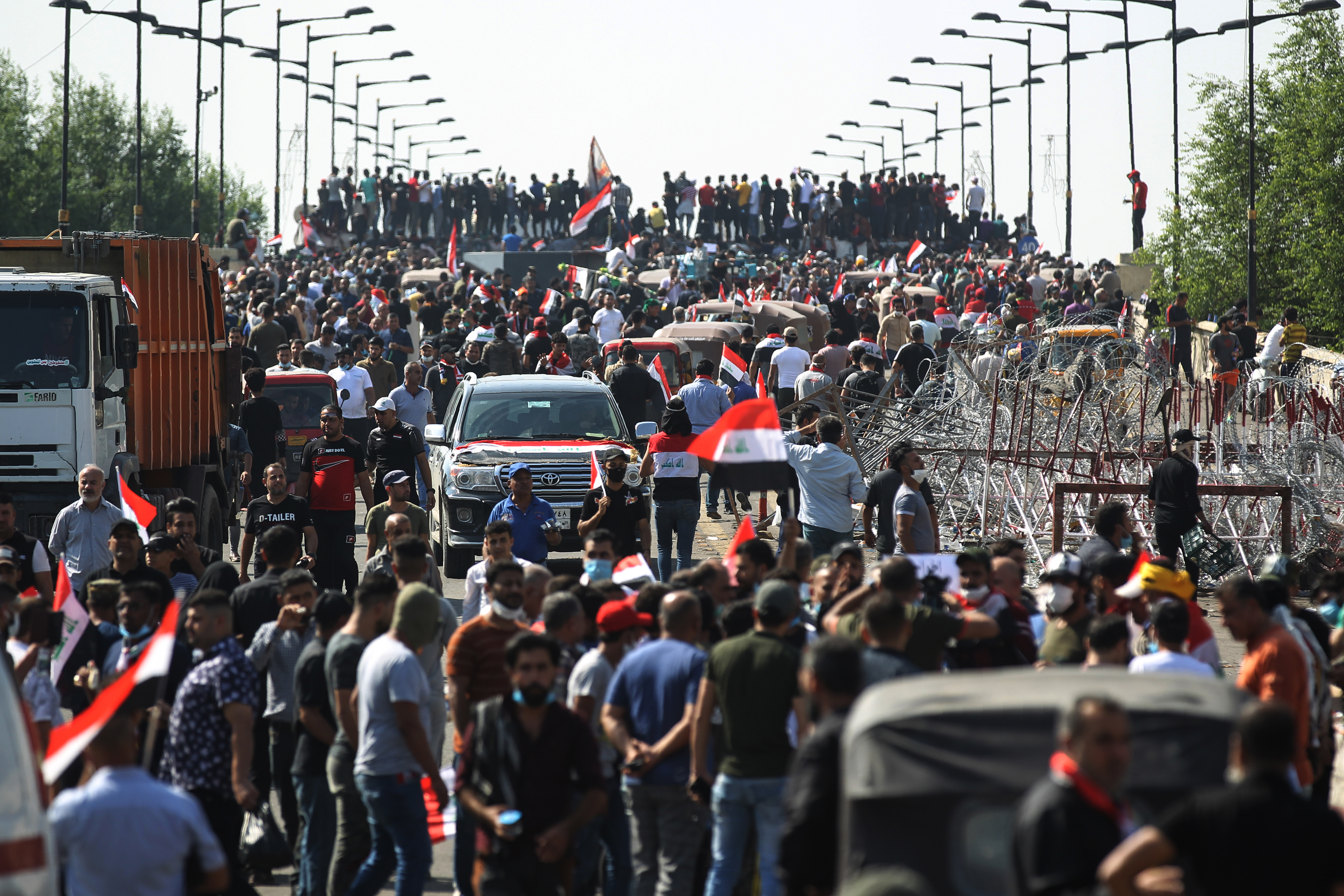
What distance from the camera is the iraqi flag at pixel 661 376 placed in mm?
20578

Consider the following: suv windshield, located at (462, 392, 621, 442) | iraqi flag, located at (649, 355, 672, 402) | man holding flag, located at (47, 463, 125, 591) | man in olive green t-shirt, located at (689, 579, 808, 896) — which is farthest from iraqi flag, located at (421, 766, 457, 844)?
iraqi flag, located at (649, 355, 672, 402)

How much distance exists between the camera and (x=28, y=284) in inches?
580

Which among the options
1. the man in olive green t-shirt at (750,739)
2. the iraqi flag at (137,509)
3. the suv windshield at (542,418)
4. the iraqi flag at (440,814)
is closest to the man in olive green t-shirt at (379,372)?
the suv windshield at (542,418)

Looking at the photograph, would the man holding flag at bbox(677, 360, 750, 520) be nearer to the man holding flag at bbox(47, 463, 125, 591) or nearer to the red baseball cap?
the man holding flag at bbox(47, 463, 125, 591)

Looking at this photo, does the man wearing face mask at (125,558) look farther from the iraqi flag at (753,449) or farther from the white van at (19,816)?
the white van at (19,816)

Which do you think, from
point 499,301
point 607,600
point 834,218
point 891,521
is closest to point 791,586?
point 607,600

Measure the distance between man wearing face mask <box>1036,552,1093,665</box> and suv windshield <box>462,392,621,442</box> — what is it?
27.4 feet

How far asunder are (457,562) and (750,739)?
9.85 metres

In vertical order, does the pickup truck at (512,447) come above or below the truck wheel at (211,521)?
above

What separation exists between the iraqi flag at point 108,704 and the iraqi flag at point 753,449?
4.59m

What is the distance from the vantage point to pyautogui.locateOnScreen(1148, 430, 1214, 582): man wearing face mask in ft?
46.7

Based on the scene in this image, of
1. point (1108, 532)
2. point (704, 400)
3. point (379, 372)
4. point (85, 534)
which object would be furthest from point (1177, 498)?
point (379, 372)

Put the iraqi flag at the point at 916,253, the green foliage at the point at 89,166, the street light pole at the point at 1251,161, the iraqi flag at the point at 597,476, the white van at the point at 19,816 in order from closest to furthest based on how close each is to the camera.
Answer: the white van at the point at 19,816, the iraqi flag at the point at 597,476, the street light pole at the point at 1251,161, the iraqi flag at the point at 916,253, the green foliage at the point at 89,166

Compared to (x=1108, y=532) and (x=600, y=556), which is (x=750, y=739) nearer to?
(x=600, y=556)
